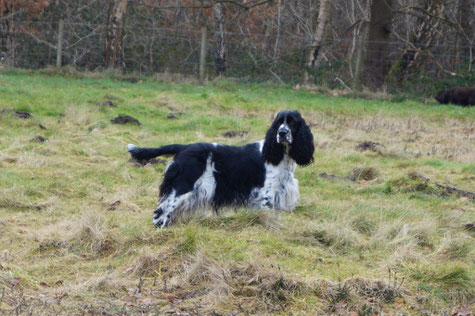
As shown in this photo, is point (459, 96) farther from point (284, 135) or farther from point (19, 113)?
point (284, 135)

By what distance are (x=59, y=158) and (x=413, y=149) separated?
6.25m

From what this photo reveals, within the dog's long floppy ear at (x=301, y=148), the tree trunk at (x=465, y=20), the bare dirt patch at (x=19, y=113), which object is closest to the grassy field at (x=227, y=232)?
the bare dirt patch at (x=19, y=113)

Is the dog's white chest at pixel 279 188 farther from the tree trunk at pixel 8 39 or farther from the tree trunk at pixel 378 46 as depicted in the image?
the tree trunk at pixel 8 39

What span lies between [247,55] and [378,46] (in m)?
4.34

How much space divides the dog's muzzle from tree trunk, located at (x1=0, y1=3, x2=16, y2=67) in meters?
17.0

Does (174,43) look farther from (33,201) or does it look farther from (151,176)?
(33,201)

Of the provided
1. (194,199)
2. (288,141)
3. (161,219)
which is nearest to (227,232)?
(194,199)

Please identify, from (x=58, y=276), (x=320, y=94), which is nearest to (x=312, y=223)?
(x=58, y=276)

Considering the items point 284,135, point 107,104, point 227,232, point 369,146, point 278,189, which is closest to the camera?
point 227,232

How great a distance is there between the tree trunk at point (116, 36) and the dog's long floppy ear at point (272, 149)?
15127 mm

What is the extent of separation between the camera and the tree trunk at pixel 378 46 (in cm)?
2000

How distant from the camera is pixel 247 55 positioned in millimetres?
21234

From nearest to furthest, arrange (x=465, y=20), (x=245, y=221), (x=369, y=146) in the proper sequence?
1. (x=245, y=221)
2. (x=369, y=146)
3. (x=465, y=20)

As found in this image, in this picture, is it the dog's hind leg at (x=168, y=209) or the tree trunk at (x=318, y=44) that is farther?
the tree trunk at (x=318, y=44)
